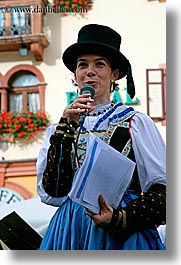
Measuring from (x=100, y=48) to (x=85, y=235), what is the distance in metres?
0.38

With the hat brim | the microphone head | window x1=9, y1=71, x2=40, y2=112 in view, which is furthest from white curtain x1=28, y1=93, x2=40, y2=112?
the microphone head

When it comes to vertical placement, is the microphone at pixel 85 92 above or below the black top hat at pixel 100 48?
below

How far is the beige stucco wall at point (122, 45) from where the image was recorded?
201 centimetres

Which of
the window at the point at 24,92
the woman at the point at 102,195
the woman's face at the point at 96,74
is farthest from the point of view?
the window at the point at 24,92

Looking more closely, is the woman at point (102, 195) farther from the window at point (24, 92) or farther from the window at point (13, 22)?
the window at point (24, 92)

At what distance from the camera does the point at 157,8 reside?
2.19 m

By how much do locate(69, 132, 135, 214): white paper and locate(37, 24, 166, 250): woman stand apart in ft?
0.05

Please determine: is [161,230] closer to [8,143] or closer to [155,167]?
[155,167]

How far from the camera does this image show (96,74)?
144 centimetres

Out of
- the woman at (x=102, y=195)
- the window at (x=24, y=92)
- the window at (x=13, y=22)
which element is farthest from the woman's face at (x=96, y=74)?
the window at (x=24, y=92)

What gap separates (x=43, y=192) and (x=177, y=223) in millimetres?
341

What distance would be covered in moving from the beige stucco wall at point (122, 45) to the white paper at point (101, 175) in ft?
0.79

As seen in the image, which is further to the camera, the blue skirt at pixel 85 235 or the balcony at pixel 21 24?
the balcony at pixel 21 24

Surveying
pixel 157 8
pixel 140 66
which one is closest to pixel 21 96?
pixel 140 66
